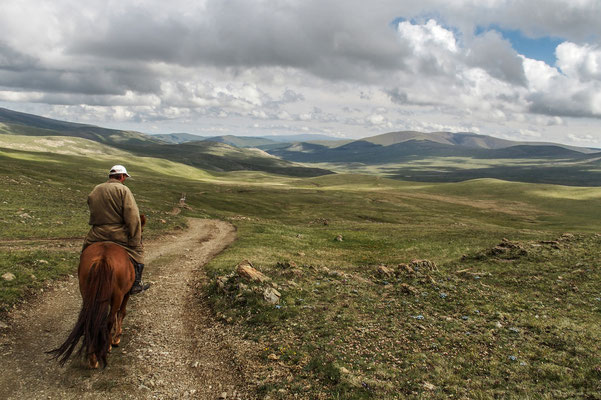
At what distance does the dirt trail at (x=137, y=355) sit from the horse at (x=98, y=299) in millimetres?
690

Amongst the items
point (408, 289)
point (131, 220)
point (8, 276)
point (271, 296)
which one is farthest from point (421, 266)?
point (8, 276)

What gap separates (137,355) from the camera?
11.4 m

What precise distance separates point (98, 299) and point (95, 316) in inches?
19.4

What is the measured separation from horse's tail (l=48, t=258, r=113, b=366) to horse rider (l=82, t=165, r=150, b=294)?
1.44m

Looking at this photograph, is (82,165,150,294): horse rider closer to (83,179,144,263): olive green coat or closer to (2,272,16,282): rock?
(83,179,144,263): olive green coat

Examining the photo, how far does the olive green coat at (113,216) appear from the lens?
37.9 feet

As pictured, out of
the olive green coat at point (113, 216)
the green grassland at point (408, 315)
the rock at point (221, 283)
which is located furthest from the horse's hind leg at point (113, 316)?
the rock at point (221, 283)

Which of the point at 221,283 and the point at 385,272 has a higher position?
the point at 221,283

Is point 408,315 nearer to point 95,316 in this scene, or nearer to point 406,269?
point 406,269

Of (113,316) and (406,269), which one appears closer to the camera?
(113,316)

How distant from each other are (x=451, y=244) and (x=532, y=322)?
25.9 m

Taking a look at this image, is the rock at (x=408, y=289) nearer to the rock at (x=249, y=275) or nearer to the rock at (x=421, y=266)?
the rock at (x=421, y=266)

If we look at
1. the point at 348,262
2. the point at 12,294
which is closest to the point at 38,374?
the point at 12,294

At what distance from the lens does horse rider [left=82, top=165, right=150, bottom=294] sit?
11.6m
